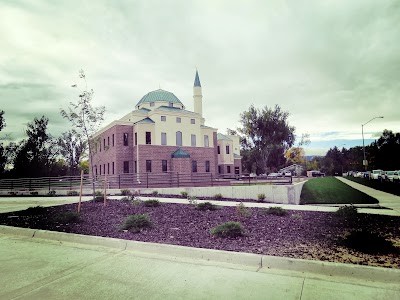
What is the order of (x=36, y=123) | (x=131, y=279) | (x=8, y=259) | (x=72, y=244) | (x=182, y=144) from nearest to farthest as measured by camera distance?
1. (x=131, y=279)
2. (x=8, y=259)
3. (x=72, y=244)
4. (x=182, y=144)
5. (x=36, y=123)

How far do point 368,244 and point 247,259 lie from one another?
2726mm

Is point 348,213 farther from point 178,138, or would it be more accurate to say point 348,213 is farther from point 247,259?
point 178,138

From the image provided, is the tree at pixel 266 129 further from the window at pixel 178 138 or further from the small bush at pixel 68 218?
the small bush at pixel 68 218

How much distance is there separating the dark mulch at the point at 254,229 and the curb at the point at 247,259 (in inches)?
15.1

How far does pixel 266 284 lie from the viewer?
4387mm

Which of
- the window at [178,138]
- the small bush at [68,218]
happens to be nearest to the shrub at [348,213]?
the small bush at [68,218]

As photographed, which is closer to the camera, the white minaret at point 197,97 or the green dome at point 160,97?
the green dome at point 160,97

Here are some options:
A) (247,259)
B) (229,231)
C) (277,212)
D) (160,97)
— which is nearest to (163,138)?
(160,97)

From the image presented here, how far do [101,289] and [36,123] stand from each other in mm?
52380

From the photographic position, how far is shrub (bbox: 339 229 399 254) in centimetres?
566

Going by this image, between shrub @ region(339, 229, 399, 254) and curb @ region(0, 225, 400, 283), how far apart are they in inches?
48.0

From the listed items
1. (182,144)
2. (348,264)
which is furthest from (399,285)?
(182,144)

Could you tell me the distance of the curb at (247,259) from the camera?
459cm

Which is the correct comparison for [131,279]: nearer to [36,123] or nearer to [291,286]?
[291,286]
